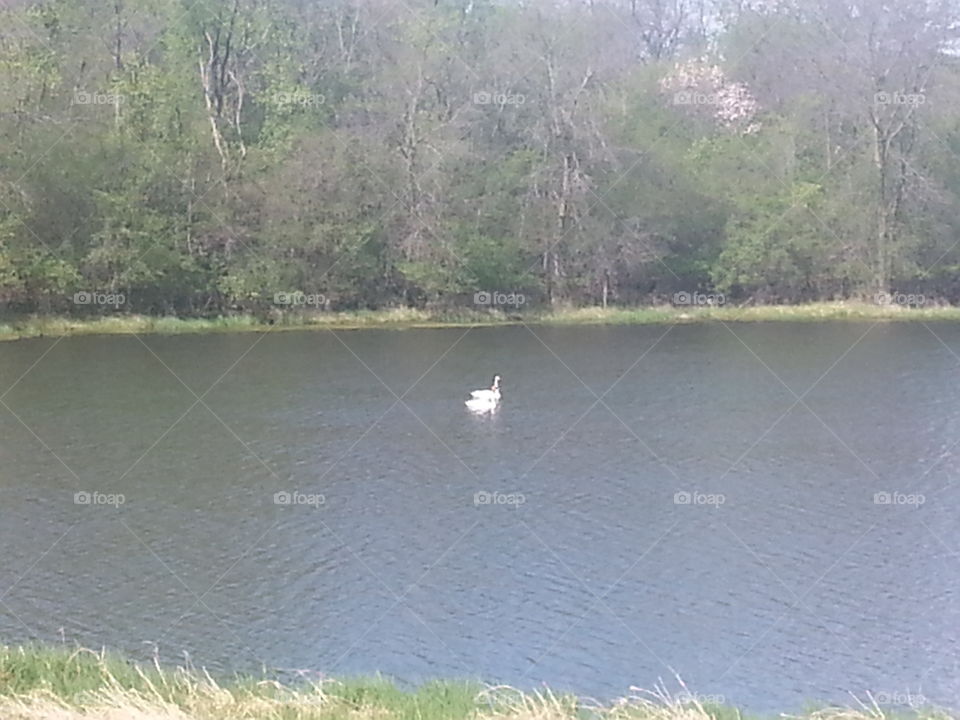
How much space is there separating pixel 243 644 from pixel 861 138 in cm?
4844

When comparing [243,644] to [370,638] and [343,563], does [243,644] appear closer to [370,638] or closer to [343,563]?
[370,638]

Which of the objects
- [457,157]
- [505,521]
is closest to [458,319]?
[457,157]

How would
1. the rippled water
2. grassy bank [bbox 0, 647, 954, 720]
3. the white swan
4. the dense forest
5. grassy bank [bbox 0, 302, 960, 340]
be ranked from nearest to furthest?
grassy bank [bbox 0, 647, 954, 720]
the rippled water
the white swan
grassy bank [bbox 0, 302, 960, 340]
the dense forest

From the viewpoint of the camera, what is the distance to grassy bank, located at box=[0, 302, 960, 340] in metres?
47.0

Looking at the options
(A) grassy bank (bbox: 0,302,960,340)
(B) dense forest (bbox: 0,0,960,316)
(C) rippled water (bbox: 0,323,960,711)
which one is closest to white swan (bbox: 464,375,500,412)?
(C) rippled water (bbox: 0,323,960,711)

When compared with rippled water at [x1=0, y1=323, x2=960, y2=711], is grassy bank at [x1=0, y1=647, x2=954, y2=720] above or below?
above

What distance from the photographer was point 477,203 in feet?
178

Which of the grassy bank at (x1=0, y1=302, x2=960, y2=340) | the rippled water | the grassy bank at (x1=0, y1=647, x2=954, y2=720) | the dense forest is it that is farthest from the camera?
the dense forest

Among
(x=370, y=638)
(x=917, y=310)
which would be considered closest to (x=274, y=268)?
(x=917, y=310)

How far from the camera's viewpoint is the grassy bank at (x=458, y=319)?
154ft

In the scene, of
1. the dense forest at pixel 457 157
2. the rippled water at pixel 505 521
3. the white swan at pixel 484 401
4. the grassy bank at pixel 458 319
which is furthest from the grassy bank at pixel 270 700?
the dense forest at pixel 457 157

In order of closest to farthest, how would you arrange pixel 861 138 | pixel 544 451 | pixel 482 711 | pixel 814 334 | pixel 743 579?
1. pixel 482 711
2. pixel 743 579
3. pixel 544 451
4. pixel 814 334
5. pixel 861 138

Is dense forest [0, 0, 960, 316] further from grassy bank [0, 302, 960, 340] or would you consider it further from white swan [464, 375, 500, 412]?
white swan [464, 375, 500, 412]

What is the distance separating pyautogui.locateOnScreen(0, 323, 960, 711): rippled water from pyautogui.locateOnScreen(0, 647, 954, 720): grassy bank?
133 cm
